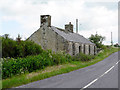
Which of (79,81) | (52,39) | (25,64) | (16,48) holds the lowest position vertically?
(79,81)

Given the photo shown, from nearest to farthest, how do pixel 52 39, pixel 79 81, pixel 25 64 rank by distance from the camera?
pixel 79 81 < pixel 25 64 < pixel 52 39

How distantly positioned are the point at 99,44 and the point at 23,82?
4286 centimetres

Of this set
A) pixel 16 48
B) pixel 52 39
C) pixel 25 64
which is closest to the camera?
pixel 25 64

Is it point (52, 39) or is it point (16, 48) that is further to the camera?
point (52, 39)

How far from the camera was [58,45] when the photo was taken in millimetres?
24125

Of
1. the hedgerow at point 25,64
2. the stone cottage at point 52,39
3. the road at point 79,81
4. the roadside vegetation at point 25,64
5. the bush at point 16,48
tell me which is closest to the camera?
the road at point 79,81

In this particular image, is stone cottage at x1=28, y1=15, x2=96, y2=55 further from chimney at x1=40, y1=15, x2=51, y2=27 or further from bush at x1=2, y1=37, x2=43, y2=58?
bush at x1=2, y1=37, x2=43, y2=58

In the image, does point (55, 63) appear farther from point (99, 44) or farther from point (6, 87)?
point (99, 44)

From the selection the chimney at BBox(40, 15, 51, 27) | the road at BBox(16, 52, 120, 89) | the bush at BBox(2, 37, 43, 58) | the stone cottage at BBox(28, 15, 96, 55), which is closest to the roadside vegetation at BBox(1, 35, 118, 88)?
the bush at BBox(2, 37, 43, 58)

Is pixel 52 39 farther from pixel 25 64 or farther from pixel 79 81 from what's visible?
pixel 79 81

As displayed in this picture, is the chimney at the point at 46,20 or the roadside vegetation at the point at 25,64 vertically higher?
the chimney at the point at 46,20

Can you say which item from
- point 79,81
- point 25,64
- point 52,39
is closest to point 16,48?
point 25,64

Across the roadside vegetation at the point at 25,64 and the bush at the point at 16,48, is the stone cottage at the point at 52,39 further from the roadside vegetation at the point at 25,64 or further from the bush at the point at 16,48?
the bush at the point at 16,48

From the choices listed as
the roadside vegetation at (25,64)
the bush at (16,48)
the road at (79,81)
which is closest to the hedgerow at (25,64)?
the roadside vegetation at (25,64)
